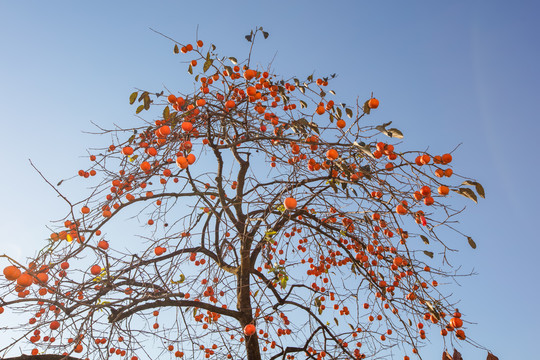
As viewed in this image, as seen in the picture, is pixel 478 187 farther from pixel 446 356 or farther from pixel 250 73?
pixel 250 73

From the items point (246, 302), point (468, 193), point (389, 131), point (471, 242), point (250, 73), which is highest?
point (250, 73)

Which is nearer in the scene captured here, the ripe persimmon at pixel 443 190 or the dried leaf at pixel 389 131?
the dried leaf at pixel 389 131

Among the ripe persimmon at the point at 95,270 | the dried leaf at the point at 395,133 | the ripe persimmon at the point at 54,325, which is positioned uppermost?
the ripe persimmon at the point at 95,270

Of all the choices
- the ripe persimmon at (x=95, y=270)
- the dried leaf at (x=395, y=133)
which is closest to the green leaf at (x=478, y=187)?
the dried leaf at (x=395, y=133)

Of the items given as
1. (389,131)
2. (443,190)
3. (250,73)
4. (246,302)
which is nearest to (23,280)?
(246,302)

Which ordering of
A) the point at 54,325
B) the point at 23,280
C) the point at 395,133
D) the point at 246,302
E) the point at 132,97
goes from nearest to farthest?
the point at 23,280 < the point at 395,133 < the point at 54,325 < the point at 132,97 < the point at 246,302

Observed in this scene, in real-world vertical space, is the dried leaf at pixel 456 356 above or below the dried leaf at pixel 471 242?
below

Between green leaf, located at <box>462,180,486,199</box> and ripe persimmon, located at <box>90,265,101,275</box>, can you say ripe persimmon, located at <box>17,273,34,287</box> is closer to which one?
ripe persimmon, located at <box>90,265,101,275</box>

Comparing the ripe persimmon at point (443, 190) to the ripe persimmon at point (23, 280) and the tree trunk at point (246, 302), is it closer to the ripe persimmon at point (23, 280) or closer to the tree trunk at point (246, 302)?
the tree trunk at point (246, 302)

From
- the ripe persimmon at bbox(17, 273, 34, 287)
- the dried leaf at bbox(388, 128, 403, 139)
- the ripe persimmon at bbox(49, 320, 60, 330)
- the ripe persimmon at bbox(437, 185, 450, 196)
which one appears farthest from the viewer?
the ripe persimmon at bbox(49, 320, 60, 330)

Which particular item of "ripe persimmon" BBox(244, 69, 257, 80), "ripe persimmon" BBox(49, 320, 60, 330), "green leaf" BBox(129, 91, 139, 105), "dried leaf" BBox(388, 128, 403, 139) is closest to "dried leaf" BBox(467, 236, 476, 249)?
"dried leaf" BBox(388, 128, 403, 139)

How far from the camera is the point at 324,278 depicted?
11.8 feet

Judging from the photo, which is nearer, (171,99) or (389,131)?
(389,131)

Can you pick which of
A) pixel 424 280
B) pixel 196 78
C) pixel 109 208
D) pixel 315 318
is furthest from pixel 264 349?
pixel 196 78
